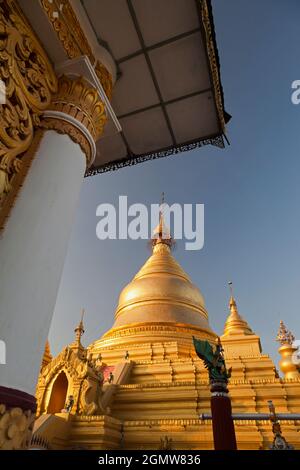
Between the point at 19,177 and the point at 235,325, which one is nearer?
the point at 19,177

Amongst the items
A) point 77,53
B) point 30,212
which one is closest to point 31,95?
point 77,53

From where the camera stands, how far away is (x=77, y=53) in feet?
13.1

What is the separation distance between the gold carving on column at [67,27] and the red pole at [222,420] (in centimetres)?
564

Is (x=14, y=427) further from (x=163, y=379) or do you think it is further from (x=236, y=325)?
(x=236, y=325)

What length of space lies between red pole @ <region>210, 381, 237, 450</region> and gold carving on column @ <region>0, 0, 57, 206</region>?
4.67 m

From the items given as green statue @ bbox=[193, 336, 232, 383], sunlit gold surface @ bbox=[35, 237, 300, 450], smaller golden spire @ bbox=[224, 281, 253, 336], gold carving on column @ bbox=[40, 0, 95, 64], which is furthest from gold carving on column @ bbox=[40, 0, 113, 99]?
smaller golden spire @ bbox=[224, 281, 253, 336]

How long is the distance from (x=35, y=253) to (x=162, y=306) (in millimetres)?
18280

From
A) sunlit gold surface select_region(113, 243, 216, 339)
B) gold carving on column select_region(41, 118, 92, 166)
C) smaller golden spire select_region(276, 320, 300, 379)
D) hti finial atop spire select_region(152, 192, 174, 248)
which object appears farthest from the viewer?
hti finial atop spire select_region(152, 192, 174, 248)

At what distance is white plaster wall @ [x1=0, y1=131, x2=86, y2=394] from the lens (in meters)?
2.28

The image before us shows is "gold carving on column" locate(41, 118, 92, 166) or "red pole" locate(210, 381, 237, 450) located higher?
"gold carving on column" locate(41, 118, 92, 166)

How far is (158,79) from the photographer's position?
5.05m

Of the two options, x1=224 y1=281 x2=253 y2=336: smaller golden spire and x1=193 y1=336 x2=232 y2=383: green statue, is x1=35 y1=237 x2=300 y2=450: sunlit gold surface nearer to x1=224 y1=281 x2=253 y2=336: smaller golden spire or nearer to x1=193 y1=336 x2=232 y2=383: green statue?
x1=224 y1=281 x2=253 y2=336: smaller golden spire

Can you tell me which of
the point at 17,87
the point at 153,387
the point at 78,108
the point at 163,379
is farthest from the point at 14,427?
the point at 163,379
